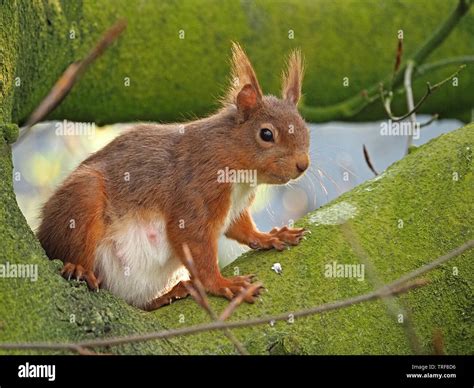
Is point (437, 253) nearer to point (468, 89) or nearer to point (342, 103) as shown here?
point (342, 103)

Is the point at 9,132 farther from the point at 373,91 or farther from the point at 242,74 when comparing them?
the point at 373,91

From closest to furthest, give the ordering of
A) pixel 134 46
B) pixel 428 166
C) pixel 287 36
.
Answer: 1. pixel 428 166
2. pixel 134 46
3. pixel 287 36

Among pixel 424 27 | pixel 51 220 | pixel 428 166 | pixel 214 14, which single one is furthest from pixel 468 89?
pixel 51 220

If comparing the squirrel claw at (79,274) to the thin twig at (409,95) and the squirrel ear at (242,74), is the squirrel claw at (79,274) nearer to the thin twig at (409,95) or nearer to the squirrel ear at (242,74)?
the squirrel ear at (242,74)

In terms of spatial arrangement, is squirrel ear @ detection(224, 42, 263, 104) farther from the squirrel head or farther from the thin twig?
the thin twig

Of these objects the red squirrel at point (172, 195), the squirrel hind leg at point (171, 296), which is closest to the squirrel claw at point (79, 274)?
the red squirrel at point (172, 195)

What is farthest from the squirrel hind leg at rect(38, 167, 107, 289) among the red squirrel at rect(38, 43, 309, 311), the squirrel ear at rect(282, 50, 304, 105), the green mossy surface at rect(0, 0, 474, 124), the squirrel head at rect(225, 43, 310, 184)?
the squirrel ear at rect(282, 50, 304, 105)
